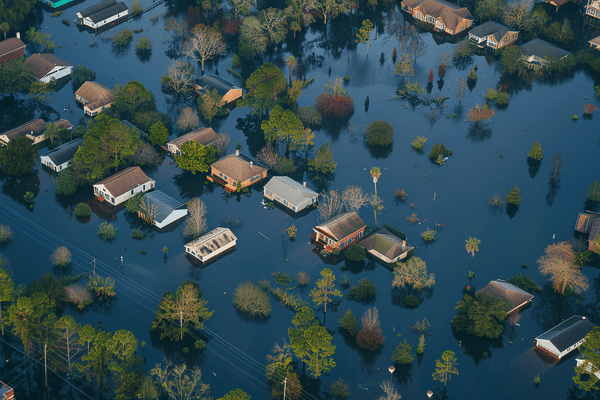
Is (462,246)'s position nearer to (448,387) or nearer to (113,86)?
(448,387)

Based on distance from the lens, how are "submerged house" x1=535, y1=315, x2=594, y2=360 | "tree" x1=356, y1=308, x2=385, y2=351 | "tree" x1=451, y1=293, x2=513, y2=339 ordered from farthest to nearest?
"tree" x1=451, y1=293, x2=513, y2=339, "tree" x1=356, y1=308, x2=385, y2=351, "submerged house" x1=535, y1=315, x2=594, y2=360

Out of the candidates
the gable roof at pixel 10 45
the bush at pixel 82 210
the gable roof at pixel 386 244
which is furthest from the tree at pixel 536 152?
the gable roof at pixel 10 45

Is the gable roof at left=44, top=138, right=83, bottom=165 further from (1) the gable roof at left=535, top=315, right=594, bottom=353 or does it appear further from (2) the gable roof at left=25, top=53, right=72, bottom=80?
(1) the gable roof at left=535, top=315, right=594, bottom=353

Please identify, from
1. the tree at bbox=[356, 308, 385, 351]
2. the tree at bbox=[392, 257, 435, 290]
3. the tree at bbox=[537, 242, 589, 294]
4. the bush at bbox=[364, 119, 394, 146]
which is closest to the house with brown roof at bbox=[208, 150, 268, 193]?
the bush at bbox=[364, 119, 394, 146]

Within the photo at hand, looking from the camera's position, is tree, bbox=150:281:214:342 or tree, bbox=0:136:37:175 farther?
tree, bbox=0:136:37:175

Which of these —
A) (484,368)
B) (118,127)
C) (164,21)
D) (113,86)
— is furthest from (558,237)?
(164,21)

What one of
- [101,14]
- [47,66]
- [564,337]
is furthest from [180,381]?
[101,14]
